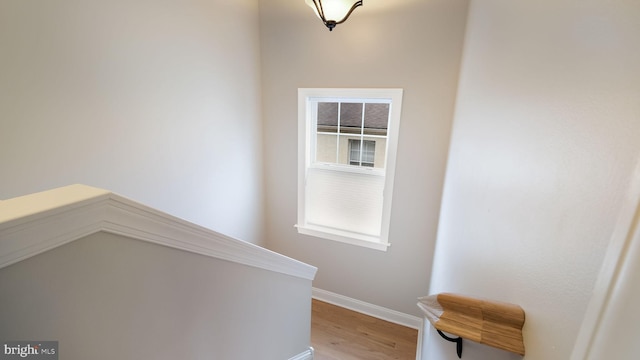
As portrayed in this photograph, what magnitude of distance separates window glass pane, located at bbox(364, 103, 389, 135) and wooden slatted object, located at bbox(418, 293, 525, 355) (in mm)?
1766

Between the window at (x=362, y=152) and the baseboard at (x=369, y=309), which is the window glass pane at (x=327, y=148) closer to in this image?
the window at (x=362, y=152)

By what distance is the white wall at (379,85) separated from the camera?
1.98 m

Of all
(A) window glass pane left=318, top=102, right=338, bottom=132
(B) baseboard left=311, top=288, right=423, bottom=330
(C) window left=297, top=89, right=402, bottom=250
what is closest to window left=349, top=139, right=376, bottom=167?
(C) window left=297, top=89, right=402, bottom=250

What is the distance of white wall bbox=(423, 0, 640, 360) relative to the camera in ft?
1.12

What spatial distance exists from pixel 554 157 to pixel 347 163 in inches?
81.7

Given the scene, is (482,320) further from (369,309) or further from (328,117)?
(369,309)

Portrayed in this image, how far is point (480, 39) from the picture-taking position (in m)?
1.24

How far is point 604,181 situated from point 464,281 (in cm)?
82

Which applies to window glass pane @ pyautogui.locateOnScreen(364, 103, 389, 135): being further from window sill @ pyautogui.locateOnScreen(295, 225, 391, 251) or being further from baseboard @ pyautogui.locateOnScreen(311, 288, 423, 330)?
baseboard @ pyautogui.locateOnScreen(311, 288, 423, 330)

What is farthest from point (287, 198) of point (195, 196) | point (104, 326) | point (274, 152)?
point (104, 326)

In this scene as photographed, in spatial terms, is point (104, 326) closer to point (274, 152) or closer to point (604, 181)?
point (604, 181)

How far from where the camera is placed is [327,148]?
8.54 ft
